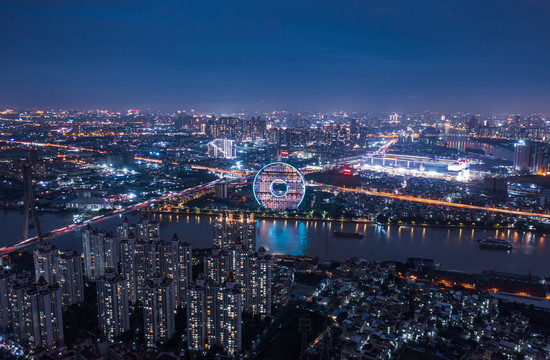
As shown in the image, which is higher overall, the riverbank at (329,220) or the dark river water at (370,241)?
the riverbank at (329,220)

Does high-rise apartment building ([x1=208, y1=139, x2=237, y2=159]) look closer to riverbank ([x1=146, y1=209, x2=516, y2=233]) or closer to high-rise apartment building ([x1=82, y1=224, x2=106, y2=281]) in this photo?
riverbank ([x1=146, y1=209, x2=516, y2=233])

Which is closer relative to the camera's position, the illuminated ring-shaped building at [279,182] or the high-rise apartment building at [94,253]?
the high-rise apartment building at [94,253]

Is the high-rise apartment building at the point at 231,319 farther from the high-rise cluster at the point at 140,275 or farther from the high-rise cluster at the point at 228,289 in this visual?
the high-rise cluster at the point at 140,275

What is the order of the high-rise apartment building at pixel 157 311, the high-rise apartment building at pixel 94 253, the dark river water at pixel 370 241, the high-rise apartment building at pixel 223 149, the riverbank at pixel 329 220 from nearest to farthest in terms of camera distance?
the high-rise apartment building at pixel 157 311
the high-rise apartment building at pixel 94 253
the dark river water at pixel 370 241
the riverbank at pixel 329 220
the high-rise apartment building at pixel 223 149

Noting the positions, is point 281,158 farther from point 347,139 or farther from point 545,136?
point 545,136

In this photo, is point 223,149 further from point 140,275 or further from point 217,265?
point 217,265

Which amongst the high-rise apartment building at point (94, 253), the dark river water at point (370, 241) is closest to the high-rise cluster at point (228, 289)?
the dark river water at point (370, 241)

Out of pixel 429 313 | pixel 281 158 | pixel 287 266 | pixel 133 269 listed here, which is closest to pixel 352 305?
pixel 429 313
